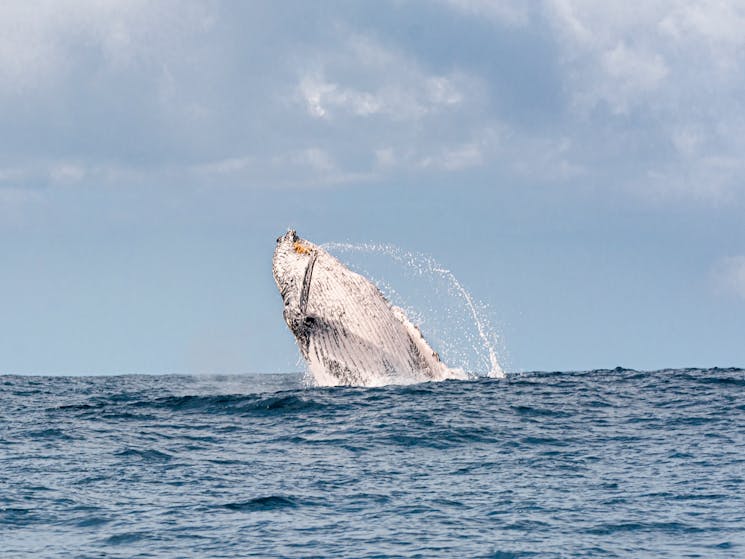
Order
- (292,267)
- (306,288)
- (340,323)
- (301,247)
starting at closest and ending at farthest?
(340,323), (306,288), (292,267), (301,247)

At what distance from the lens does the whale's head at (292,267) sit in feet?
72.3

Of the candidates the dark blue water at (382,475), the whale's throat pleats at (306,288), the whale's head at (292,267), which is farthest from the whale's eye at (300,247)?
the dark blue water at (382,475)

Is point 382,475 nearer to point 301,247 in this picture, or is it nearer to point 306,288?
point 306,288

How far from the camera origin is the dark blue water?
11.6m

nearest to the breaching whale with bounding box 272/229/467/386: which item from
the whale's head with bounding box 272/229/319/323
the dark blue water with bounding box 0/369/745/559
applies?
the whale's head with bounding box 272/229/319/323

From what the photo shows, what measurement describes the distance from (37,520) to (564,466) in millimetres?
7766

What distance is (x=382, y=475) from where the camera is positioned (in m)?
14.8

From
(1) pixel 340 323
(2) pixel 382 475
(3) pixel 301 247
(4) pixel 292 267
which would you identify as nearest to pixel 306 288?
(4) pixel 292 267

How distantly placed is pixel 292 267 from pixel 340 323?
1861 mm

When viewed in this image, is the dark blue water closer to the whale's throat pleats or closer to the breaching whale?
the breaching whale

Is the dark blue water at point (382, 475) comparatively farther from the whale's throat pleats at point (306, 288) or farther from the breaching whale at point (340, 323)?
the whale's throat pleats at point (306, 288)

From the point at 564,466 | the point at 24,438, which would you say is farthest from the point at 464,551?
the point at 24,438

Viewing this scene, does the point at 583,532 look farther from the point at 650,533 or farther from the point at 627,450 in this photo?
the point at 627,450

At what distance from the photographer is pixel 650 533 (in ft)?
38.7
